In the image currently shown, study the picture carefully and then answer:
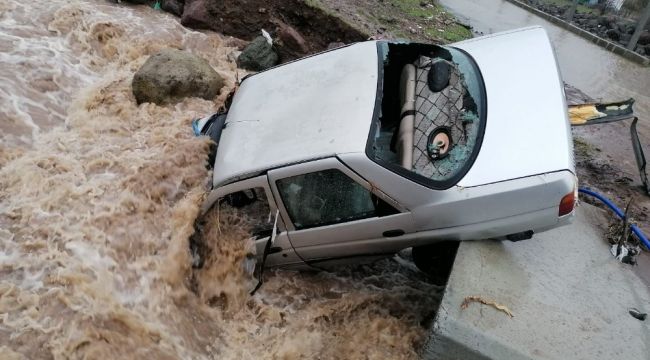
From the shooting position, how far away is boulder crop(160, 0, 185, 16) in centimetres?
984

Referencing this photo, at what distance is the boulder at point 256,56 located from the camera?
854 centimetres

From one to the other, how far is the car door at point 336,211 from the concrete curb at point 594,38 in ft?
40.1

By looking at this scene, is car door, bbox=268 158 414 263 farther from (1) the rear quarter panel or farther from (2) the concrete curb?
(2) the concrete curb

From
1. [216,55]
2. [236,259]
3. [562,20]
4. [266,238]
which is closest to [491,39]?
[266,238]

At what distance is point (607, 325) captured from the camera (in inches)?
148

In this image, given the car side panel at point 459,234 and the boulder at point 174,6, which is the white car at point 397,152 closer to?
the car side panel at point 459,234

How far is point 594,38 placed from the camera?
544 inches

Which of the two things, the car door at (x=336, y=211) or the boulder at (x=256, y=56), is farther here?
the boulder at (x=256, y=56)

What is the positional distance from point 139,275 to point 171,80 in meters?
3.31

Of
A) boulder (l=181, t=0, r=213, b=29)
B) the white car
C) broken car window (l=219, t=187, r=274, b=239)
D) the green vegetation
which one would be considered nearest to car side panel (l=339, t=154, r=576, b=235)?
the white car

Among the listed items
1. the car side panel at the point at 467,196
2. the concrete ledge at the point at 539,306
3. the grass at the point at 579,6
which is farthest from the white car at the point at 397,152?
the grass at the point at 579,6

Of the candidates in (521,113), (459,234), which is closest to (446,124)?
(521,113)

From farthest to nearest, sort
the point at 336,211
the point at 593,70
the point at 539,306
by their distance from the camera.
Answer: the point at 593,70 → the point at 336,211 → the point at 539,306

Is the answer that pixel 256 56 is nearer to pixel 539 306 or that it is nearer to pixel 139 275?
pixel 139 275
